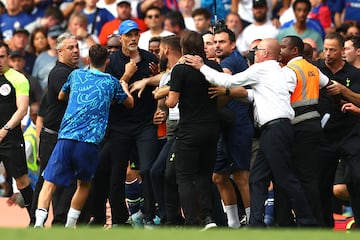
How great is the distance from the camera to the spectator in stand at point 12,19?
73.8 ft

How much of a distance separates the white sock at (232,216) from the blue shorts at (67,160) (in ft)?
6.33

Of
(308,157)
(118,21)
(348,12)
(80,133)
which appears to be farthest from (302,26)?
(80,133)

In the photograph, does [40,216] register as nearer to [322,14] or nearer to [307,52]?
[307,52]

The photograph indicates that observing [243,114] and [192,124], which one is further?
[243,114]

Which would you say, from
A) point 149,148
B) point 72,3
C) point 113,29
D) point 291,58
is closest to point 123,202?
point 149,148

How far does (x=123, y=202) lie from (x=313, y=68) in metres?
3.02

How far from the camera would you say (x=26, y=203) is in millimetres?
16609

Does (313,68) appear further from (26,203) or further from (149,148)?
(26,203)

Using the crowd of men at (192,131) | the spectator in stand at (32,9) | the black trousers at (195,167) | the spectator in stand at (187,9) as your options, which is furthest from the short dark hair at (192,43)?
the spectator in stand at (32,9)

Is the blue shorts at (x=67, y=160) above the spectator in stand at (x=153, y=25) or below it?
below

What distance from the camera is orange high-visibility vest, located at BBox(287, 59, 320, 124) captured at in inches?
570

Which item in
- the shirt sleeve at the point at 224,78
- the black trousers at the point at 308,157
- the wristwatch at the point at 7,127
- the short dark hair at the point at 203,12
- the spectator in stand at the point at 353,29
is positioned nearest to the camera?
the shirt sleeve at the point at 224,78

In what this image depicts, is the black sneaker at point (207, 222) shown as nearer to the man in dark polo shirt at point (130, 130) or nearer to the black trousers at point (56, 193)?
the man in dark polo shirt at point (130, 130)

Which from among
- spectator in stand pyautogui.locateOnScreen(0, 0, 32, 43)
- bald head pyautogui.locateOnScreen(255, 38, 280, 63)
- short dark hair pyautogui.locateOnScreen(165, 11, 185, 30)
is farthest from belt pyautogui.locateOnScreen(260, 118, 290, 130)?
spectator in stand pyautogui.locateOnScreen(0, 0, 32, 43)
